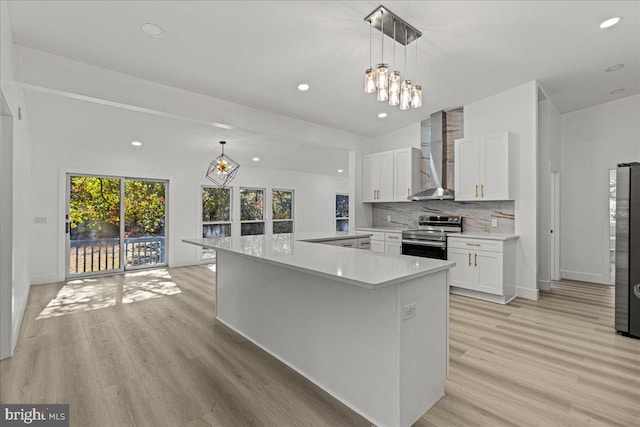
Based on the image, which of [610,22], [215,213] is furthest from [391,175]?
[215,213]

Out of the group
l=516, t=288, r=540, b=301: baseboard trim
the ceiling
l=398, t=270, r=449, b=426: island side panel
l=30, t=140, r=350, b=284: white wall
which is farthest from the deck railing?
l=516, t=288, r=540, b=301: baseboard trim

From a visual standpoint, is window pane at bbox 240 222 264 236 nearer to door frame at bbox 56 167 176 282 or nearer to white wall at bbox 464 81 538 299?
door frame at bbox 56 167 176 282

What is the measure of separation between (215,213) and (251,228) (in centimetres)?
102

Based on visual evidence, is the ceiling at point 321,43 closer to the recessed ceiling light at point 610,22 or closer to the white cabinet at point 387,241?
the recessed ceiling light at point 610,22

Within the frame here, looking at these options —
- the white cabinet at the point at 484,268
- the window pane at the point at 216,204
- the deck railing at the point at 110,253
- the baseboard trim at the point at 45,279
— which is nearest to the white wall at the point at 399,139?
the white cabinet at the point at 484,268

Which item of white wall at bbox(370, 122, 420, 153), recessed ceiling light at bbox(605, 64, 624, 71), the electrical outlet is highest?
recessed ceiling light at bbox(605, 64, 624, 71)

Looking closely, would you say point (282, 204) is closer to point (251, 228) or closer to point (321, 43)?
point (251, 228)

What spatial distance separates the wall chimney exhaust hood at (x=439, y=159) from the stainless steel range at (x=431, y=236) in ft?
1.50

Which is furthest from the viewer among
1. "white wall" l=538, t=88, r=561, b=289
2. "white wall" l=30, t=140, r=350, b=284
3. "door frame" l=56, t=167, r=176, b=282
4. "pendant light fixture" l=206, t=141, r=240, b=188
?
"pendant light fixture" l=206, t=141, r=240, b=188

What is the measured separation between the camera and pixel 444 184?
199 inches

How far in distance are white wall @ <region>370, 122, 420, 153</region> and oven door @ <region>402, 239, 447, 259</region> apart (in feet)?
5.90

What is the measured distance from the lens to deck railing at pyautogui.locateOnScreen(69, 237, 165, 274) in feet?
18.3

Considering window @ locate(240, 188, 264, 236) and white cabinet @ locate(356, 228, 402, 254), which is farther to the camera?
window @ locate(240, 188, 264, 236)

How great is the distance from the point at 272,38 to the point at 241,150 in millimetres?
3736
